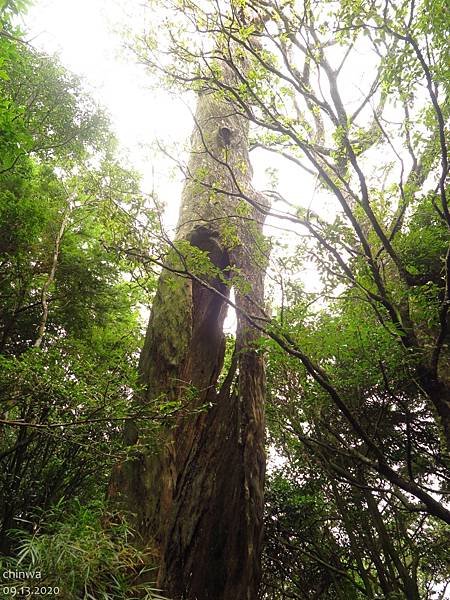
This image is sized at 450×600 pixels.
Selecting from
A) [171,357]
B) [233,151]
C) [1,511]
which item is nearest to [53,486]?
[1,511]

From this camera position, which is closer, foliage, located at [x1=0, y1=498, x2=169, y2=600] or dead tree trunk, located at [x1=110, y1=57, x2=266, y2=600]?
foliage, located at [x1=0, y1=498, x2=169, y2=600]

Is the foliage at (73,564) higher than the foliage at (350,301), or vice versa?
the foliage at (350,301)

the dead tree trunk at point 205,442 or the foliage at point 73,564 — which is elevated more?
the dead tree trunk at point 205,442

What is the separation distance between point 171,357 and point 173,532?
5.56 feet

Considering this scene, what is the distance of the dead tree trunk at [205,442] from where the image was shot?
12.0 ft

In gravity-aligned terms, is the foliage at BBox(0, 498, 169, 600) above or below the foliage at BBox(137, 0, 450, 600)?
below

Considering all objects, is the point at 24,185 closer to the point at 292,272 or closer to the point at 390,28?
the point at 292,272

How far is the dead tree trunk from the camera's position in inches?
145

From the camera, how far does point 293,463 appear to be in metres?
6.49

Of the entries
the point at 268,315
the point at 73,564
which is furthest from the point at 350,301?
the point at 73,564

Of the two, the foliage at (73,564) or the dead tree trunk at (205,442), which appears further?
the dead tree trunk at (205,442)

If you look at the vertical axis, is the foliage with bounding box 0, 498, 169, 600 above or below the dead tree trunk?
below

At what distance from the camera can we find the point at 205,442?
4602 millimetres

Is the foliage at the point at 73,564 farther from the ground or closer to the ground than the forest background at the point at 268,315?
closer to the ground
